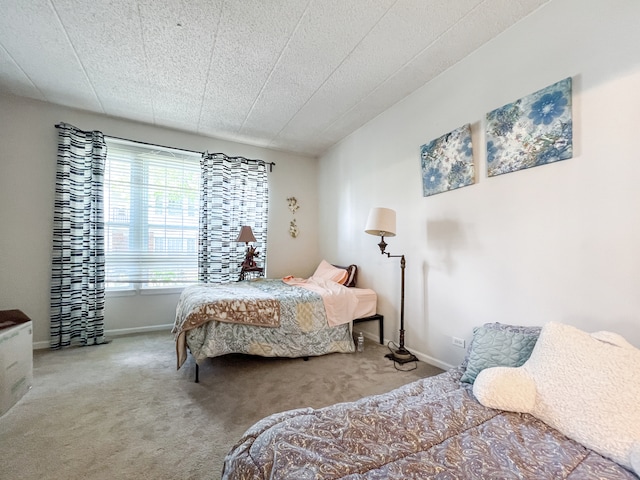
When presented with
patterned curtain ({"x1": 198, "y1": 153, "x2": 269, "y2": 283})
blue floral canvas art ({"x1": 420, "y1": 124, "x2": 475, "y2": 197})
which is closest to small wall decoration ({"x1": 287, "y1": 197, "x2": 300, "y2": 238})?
patterned curtain ({"x1": 198, "y1": 153, "x2": 269, "y2": 283})

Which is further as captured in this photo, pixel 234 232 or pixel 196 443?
pixel 234 232

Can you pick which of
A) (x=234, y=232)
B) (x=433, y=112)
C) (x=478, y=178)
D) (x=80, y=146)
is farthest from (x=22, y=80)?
(x=478, y=178)

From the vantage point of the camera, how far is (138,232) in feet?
11.9

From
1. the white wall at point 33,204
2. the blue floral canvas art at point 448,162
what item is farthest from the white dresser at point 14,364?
the blue floral canvas art at point 448,162

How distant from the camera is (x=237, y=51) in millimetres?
2236

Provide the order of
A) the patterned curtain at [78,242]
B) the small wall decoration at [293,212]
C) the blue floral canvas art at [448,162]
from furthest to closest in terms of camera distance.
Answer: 1. the small wall decoration at [293,212]
2. the patterned curtain at [78,242]
3. the blue floral canvas art at [448,162]

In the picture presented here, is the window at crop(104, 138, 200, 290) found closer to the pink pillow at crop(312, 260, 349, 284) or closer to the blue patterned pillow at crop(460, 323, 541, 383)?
the pink pillow at crop(312, 260, 349, 284)

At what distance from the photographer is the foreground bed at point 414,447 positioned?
2.82 ft

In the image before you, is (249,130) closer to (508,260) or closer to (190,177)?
(190,177)

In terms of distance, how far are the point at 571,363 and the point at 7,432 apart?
306 centimetres

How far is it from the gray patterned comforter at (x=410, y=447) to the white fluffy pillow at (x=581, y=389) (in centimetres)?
5

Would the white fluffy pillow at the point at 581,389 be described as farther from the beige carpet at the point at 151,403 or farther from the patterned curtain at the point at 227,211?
the patterned curtain at the point at 227,211

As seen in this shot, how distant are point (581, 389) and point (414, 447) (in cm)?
74

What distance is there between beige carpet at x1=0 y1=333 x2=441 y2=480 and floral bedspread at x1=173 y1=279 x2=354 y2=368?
16 cm
